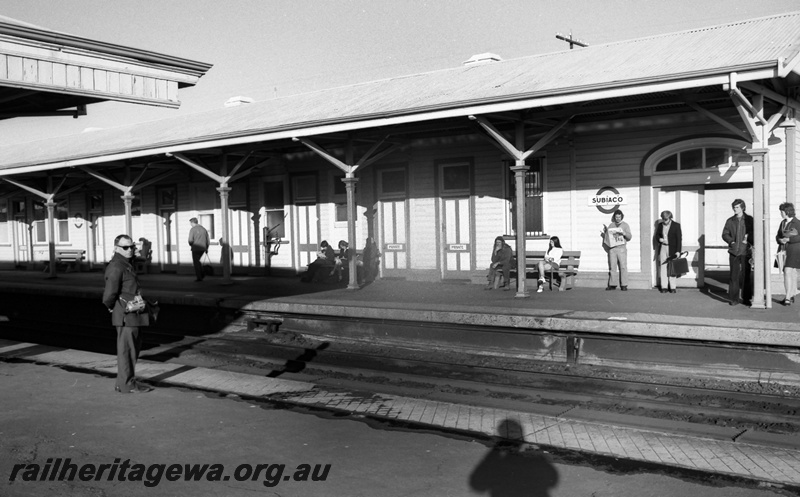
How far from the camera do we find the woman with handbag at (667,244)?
14.0 meters

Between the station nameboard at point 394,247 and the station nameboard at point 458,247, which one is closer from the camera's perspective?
the station nameboard at point 458,247

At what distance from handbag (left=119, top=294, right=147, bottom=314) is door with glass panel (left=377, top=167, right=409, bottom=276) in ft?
34.3

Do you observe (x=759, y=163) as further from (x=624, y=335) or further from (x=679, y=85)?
(x=624, y=335)

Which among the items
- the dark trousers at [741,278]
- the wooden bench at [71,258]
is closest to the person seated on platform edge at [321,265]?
the dark trousers at [741,278]

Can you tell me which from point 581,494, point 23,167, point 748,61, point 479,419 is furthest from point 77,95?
point 23,167

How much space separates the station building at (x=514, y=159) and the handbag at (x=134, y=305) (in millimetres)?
6867

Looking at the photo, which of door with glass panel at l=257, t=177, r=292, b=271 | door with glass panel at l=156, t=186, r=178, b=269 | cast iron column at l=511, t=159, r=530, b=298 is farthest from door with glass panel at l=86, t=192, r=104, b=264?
cast iron column at l=511, t=159, r=530, b=298

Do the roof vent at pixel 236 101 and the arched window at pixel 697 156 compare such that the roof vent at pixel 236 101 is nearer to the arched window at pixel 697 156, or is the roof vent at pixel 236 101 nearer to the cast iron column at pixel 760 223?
the arched window at pixel 697 156

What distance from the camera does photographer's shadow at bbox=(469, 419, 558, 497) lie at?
5.36m

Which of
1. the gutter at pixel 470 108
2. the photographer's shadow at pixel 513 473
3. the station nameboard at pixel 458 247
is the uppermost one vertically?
the gutter at pixel 470 108

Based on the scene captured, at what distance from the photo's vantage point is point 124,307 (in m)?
8.41

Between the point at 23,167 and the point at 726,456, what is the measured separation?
888 inches

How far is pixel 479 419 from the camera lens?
751 cm

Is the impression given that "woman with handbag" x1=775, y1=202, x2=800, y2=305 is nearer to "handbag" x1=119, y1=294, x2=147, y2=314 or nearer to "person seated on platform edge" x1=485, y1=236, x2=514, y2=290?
"person seated on platform edge" x1=485, y1=236, x2=514, y2=290
